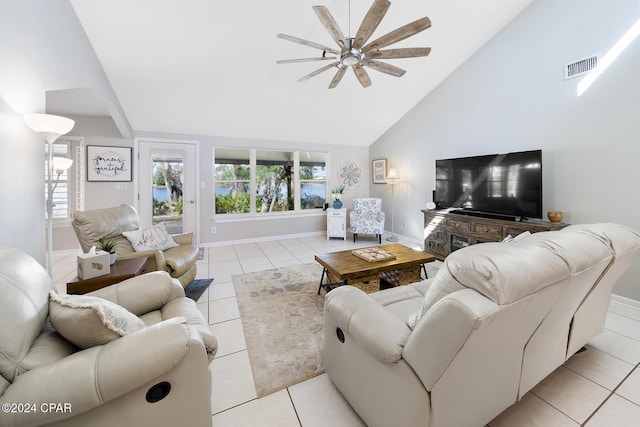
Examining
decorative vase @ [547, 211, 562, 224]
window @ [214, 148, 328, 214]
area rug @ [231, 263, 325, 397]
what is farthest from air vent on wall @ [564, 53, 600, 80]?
window @ [214, 148, 328, 214]

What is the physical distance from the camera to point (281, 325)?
215cm

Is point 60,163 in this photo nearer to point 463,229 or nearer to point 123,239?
point 123,239

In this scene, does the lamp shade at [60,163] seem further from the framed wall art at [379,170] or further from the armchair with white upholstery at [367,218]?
the framed wall art at [379,170]

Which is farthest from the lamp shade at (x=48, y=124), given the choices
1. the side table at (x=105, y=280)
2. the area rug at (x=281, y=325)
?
the area rug at (x=281, y=325)

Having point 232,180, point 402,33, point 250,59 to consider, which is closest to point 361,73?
point 402,33

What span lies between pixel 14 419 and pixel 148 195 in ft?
15.0

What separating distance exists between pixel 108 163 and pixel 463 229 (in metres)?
5.88

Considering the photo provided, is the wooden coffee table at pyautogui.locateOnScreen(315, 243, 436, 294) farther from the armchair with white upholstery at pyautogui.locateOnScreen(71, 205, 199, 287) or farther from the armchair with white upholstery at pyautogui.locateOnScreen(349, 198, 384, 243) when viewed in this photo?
the armchair with white upholstery at pyautogui.locateOnScreen(349, 198, 384, 243)

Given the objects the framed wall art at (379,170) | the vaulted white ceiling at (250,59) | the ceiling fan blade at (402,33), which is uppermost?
the vaulted white ceiling at (250,59)

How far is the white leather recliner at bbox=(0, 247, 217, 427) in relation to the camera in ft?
2.42

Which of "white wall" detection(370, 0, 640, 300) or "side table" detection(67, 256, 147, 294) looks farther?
"white wall" detection(370, 0, 640, 300)

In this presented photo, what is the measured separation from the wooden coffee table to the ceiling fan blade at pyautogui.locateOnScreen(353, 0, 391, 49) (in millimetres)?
2035

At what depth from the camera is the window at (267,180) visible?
16.9 ft

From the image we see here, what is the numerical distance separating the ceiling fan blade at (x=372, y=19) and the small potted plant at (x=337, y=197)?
3.51 metres
